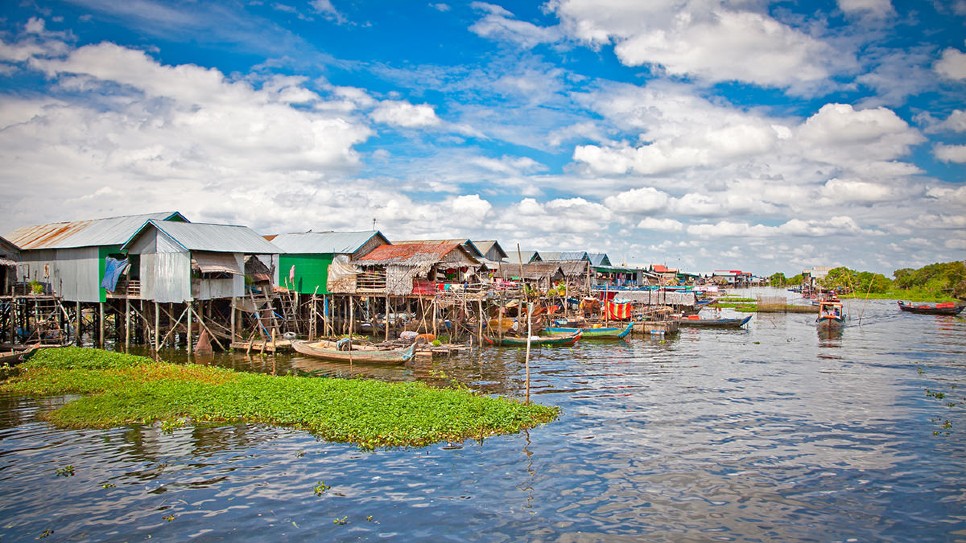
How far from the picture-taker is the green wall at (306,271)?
38344mm

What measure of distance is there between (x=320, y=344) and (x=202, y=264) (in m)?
7.73

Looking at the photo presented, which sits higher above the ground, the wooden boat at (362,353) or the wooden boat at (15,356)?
the wooden boat at (15,356)

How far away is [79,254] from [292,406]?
2507 cm

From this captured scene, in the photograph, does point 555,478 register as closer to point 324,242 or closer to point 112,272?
point 112,272

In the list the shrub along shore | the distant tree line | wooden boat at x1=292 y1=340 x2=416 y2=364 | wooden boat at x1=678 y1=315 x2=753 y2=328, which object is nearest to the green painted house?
wooden boat at x1=292 y1=340 x2=416 y2=364

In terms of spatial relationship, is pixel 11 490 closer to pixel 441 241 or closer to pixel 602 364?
pixel 602 364

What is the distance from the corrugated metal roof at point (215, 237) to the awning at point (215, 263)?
1.77 ft

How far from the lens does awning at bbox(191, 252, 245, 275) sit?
101 feet

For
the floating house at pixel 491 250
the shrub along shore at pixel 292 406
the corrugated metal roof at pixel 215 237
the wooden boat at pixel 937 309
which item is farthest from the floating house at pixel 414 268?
the wooden boat at pixel 937 309

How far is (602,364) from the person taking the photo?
30734 mm

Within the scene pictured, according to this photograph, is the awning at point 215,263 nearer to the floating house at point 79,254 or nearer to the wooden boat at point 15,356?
the floating house at point 79,254

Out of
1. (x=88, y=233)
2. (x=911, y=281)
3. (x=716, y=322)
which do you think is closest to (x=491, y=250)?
(x=716, y=322)

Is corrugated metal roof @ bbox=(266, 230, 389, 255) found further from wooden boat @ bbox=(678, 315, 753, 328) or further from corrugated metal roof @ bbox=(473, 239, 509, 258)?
wooden boat @ bbox=(678, 315, 753, 328)

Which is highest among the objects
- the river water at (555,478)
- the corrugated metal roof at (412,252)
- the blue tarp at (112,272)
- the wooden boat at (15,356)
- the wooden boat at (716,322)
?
the corrugated metal roof at (412,252)
